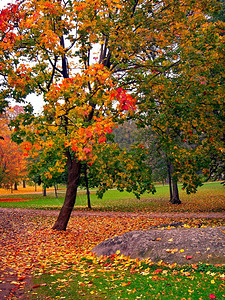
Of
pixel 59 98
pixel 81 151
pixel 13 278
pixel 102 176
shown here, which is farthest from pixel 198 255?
pixel 102 176

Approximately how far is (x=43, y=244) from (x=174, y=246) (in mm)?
4896

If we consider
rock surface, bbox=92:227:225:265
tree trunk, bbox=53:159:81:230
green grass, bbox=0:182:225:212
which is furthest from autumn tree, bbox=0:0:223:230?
green grass, bbox=0:182:225:212

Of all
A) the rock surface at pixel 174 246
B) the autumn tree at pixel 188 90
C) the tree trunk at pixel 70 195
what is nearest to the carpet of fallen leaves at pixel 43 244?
the tree trunk at pixel 70 195

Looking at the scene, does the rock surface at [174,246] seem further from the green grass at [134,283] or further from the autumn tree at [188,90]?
the autumn tree at [188,90]

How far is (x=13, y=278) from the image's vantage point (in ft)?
18.9

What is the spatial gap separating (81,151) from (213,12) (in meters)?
7.33

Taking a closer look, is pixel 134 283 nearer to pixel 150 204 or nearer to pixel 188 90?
pixel 188 90

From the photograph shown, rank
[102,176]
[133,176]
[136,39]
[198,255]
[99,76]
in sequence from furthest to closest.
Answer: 1. [102,176]
2. [133,176]
3. [136,39]
4. [99,76]
5. [198,255]

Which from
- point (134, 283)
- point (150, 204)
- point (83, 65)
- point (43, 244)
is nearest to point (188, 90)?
point (83, 65)

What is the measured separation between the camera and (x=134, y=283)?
4.87m

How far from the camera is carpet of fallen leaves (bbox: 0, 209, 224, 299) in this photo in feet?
21.4

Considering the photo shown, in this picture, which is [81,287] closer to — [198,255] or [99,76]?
[198,255]

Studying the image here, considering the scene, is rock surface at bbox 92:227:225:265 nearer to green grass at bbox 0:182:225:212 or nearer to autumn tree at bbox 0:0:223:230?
autumn tree at bbox 0:0:223:230

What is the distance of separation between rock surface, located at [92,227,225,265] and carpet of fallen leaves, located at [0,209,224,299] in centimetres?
124
